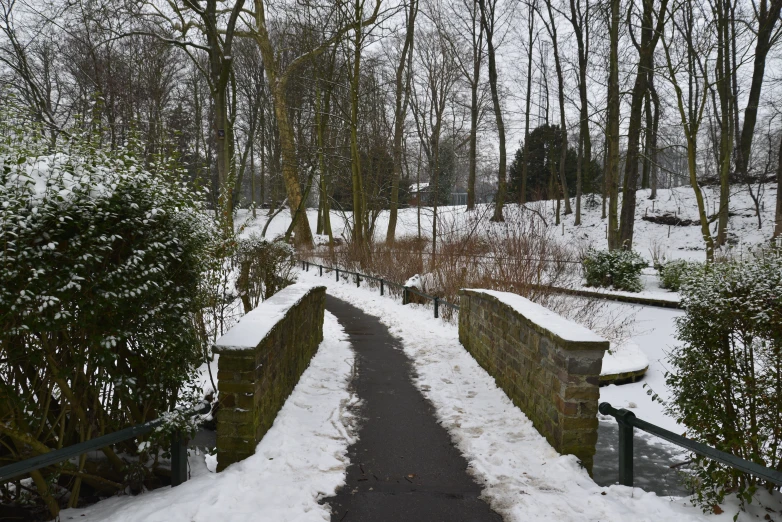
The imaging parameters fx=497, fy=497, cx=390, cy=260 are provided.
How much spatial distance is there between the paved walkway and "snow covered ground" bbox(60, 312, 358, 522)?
0.50 ft

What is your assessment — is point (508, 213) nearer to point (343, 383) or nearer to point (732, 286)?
point (343, 383)

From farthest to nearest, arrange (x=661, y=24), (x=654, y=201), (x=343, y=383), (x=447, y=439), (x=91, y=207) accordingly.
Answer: (x=654, y=201) < (x=661, y=24) < (x=343, y=383) < (x=447, y=439) < (x=91, y=207)

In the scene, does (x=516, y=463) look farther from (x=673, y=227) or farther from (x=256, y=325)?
(x=673, y=227)

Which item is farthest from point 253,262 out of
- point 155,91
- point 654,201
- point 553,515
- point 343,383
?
point 654,201

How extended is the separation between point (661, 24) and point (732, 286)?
13.7m

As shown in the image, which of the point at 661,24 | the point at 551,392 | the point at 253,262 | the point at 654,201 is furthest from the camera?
the point at 654,201

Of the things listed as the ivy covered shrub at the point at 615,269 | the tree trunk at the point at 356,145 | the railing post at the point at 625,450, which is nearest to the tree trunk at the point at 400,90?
the tree trunk at the point at 356,145

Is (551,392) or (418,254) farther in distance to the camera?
(418,254)

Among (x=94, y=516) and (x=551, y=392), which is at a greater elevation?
(x=551, y=392)

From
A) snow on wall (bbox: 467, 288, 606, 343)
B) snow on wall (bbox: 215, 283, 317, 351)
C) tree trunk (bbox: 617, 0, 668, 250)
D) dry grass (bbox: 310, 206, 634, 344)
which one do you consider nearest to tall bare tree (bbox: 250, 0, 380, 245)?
dry grass (bbox: 310, 206, 634, 344)

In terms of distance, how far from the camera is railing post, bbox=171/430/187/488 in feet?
11.3

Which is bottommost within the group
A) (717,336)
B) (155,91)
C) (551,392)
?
(551,392)

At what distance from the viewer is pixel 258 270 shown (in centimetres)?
928

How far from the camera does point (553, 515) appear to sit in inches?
122
